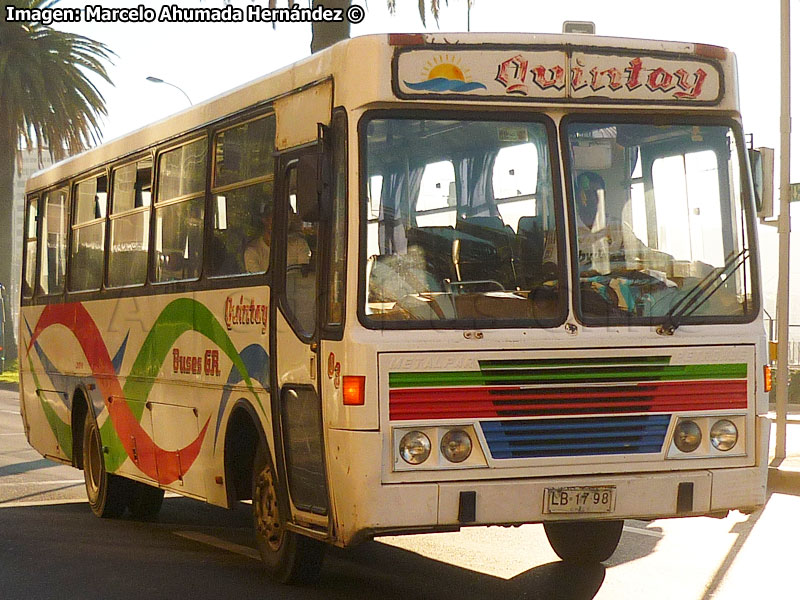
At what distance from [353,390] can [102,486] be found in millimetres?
5706

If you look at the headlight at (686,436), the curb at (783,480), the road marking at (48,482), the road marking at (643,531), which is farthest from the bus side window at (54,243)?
the headlight at (686,436)

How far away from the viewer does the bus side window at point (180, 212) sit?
10148mm

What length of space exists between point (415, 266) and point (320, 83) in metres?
1.28

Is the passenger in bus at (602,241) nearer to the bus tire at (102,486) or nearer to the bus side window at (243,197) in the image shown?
the bus side window at (243,197)

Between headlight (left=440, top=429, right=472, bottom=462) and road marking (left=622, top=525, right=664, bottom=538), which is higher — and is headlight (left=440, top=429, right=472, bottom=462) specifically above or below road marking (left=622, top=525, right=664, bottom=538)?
above

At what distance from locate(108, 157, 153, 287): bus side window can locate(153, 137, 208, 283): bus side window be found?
317 mm

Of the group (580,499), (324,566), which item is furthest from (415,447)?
(324,566)

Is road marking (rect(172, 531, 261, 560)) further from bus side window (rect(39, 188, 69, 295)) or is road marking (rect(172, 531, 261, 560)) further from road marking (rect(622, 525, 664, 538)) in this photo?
bus side window (rect(39, 188, 69, 295))

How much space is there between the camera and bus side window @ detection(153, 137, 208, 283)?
33.3 feet

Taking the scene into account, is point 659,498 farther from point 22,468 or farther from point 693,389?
point 22,468

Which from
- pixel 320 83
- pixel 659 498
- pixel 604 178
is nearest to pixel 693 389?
pixel 659 498

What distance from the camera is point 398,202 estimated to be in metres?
7.77

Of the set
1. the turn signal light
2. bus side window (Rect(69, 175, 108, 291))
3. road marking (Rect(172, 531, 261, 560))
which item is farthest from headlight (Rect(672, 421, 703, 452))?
bus side window (Rect(69, 175, 108, 291))

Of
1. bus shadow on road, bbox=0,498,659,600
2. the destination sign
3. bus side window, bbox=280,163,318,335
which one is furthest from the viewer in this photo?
bus shadow on road, bbox=0,498,659,600
